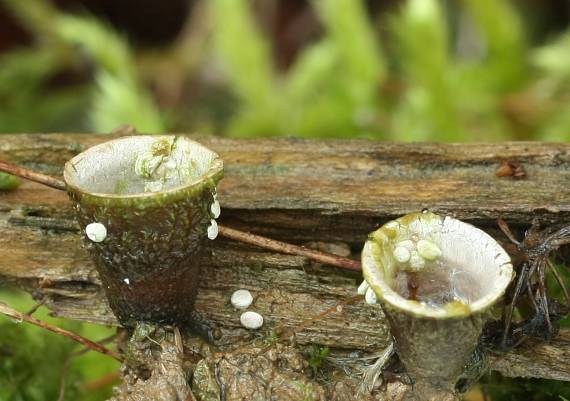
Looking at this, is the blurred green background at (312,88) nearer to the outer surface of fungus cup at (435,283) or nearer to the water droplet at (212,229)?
the outer surface of fungus cup at (435,283)

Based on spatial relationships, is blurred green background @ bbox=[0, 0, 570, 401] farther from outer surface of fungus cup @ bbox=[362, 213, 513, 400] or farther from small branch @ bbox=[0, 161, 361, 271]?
outer surface of fungus cup @ bbox=[362, 213, 513, 400]

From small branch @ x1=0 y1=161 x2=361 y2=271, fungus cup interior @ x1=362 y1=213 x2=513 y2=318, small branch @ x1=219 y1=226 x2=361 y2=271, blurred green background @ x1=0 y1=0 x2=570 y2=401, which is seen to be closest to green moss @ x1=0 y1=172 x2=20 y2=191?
blurred green background @ x1=0 y1=0 x2=570 y2=401

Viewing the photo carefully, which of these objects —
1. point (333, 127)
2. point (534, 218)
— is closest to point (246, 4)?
point (333, 127)

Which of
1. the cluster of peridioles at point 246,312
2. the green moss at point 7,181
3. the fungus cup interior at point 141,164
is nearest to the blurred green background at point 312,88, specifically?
the green moss at point 7,181

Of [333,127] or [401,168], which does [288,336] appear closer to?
[401,168]

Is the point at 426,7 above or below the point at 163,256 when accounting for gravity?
above

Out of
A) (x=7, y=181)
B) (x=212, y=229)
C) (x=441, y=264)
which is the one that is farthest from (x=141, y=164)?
(x=441, y=264)

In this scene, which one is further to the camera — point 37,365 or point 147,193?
point 37,365

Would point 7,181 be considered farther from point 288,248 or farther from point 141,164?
point 288,248
